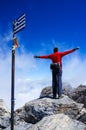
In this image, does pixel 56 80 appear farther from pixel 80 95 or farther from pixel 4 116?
pixel 80 95

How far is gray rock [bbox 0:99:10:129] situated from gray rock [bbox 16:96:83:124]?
116 cm

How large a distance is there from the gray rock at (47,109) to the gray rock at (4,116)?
1.16 meters

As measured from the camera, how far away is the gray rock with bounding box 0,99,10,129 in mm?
20922

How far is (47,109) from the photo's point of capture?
19.8 m

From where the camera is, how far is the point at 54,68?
2120cm

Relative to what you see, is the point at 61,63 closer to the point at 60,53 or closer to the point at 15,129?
the point at 60,53

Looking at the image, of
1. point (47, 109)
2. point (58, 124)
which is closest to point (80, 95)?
point (47, 109)

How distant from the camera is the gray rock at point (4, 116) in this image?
824 inches

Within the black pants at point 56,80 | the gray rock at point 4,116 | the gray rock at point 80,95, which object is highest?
the black pants at point 56,80

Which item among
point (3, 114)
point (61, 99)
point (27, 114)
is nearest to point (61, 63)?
point (61, 99)

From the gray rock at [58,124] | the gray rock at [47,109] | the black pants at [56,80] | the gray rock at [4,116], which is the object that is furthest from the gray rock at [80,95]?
the gray rock at [58,124]

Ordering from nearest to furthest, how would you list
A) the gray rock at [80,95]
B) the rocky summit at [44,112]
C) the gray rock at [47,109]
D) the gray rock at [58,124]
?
the gray rock at [58,124] → the rocky summit at [44,112] → the gray rock at [47,109] → the gray rock at [80,95]

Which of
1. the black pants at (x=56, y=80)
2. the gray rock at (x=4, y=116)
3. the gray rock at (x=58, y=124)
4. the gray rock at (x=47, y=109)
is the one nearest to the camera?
the gray rock at (x=58, y=124)

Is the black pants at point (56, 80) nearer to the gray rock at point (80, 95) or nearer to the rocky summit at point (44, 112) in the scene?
the rocky summit at point (44, 112)
